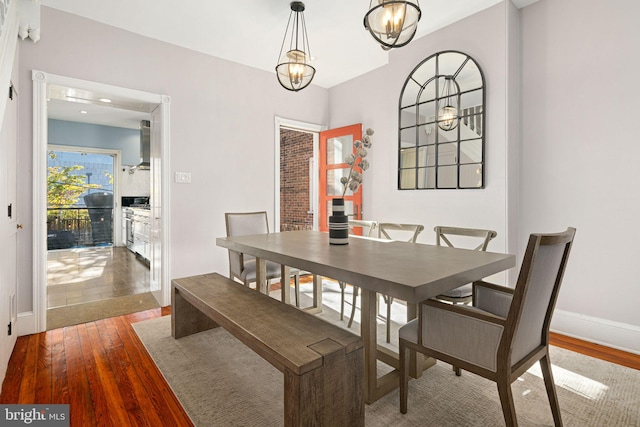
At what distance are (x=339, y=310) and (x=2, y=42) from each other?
9.57 feet

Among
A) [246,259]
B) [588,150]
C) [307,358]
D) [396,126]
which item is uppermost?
[396,126]

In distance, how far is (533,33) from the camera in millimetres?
2777

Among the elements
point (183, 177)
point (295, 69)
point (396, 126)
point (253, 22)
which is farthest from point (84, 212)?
point (396, 126)

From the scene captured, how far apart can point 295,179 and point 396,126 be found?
3146 mm

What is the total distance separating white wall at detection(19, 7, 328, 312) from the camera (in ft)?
8.96

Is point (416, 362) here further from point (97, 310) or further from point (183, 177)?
point (97, 310)

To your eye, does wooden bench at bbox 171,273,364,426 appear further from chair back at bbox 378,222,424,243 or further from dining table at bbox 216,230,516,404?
chair back at bbox 378,222,424,243

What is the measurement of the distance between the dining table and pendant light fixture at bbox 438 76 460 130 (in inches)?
61.8

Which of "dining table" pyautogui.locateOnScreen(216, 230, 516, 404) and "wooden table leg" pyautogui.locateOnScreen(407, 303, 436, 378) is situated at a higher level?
"dining table" pyautogui.locateOnScreen(216, 230, 516, 404)

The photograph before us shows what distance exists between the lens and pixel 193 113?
11.6 feet

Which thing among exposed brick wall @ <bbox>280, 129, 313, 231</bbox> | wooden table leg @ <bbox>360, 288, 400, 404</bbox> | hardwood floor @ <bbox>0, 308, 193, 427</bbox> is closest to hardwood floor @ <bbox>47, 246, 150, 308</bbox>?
hardwood floor @ <bbox>0, 308, 193, 427</bbox>

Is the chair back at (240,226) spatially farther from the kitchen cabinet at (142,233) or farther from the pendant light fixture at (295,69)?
the kitchen cabinet at (142,233)

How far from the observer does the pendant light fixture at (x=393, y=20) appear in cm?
172

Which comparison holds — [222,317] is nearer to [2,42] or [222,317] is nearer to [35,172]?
[2,42]
